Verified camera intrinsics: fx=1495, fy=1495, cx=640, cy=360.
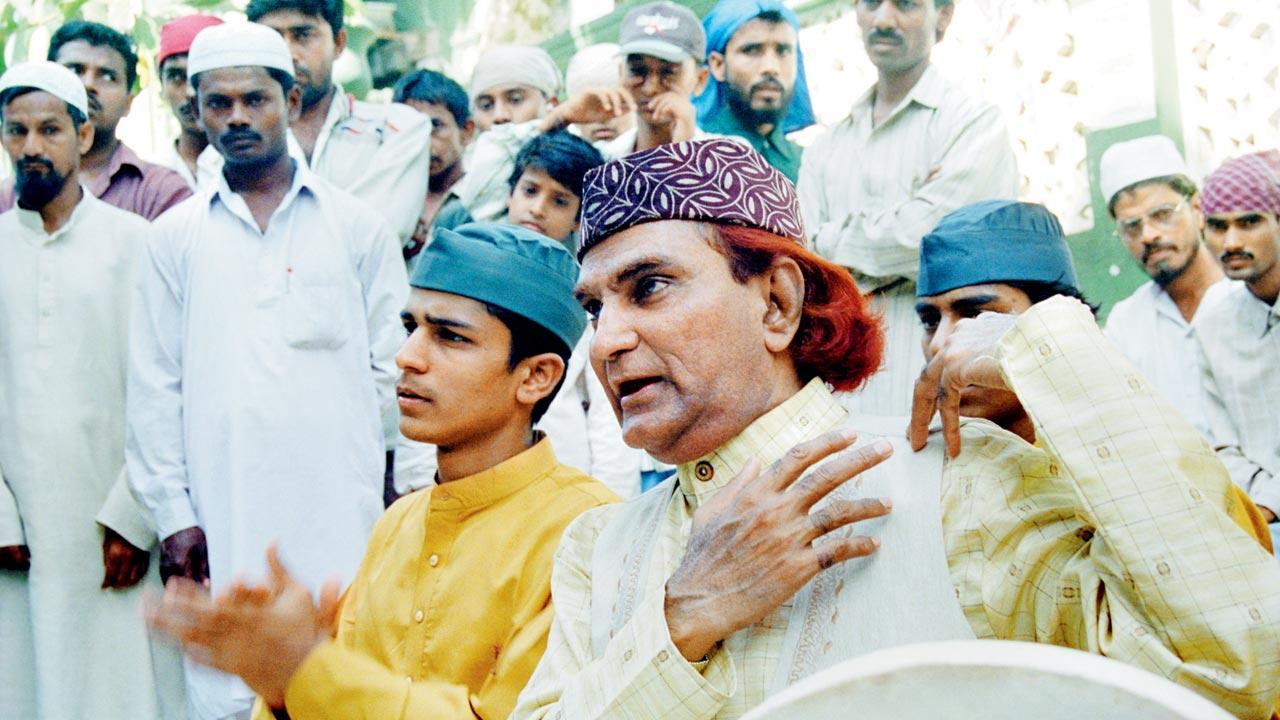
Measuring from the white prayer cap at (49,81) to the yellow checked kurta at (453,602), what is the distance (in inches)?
116

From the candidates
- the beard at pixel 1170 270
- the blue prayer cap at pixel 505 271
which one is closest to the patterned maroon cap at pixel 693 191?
the blue prayer cap at pixel 505 271

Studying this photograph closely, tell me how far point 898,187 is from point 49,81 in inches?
130

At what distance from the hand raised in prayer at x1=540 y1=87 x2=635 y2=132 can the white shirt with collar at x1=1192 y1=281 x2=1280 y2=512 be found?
2310 mm

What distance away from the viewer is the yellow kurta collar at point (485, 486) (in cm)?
352

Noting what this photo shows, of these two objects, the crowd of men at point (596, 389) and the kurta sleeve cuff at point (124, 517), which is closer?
the crowd of men at point (596, 389)

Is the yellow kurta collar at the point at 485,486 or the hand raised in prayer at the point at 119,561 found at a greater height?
the yellow kurta collar at the point at 485,486

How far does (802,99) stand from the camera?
631cm

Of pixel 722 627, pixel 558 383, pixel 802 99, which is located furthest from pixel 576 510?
pixel 802 99

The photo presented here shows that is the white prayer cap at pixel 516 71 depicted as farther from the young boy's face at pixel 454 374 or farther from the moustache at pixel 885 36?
the young boy's face at pixel 454 374

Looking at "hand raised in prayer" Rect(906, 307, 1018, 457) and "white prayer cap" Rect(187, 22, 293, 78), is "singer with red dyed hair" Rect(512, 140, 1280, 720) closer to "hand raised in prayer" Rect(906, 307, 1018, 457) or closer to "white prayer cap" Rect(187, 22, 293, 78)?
"hand raised in prayer" Rect(906, 307, 1018, 457)

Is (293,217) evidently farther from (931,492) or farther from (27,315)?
(931,492)

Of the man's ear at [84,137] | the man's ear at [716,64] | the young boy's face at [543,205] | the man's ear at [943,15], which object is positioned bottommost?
the young boy's face at [543,205]

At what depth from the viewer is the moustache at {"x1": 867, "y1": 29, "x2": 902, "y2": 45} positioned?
17.4 ft

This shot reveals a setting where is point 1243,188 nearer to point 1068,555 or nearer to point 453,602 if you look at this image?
point 453,602
